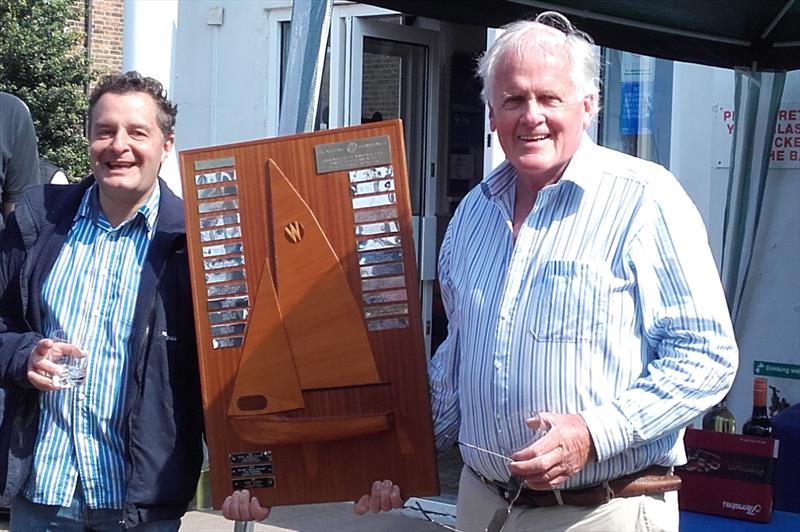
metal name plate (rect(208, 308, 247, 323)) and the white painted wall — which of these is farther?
the white painted wall

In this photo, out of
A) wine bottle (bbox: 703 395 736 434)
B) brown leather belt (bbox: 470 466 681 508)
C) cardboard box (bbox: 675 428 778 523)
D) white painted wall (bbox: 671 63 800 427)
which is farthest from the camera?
white painted wall (bbox: 671 63 800 427)

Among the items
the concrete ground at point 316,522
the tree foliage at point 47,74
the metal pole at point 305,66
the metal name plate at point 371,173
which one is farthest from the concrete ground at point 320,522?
the tree foliage at point 47,74

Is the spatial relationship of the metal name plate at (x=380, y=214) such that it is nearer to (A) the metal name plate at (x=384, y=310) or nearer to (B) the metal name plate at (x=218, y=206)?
(A) the metal name plate at (x=384, y=310)

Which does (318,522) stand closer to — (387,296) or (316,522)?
(316,522)

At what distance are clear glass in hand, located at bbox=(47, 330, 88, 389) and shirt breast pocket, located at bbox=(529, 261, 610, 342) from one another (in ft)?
3.47

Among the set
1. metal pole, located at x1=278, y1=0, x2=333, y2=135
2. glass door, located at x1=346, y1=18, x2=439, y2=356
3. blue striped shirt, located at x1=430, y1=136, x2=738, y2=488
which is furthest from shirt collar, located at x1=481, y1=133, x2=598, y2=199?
glass door, located at x1=346, y1=18, x2=439, y2=356

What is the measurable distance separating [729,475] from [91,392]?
2652 millimetres

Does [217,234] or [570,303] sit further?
[217,234]

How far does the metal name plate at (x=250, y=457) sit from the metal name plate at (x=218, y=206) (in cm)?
59

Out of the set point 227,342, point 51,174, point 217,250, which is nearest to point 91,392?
point 227,342

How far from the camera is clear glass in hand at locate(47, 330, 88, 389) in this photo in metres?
2.54

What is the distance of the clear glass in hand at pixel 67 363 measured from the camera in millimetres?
2545

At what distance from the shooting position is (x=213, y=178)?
2660 millimetres

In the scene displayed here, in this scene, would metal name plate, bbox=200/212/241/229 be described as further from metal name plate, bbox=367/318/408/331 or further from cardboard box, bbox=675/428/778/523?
cardboard box, bbox=675/428/778/523
